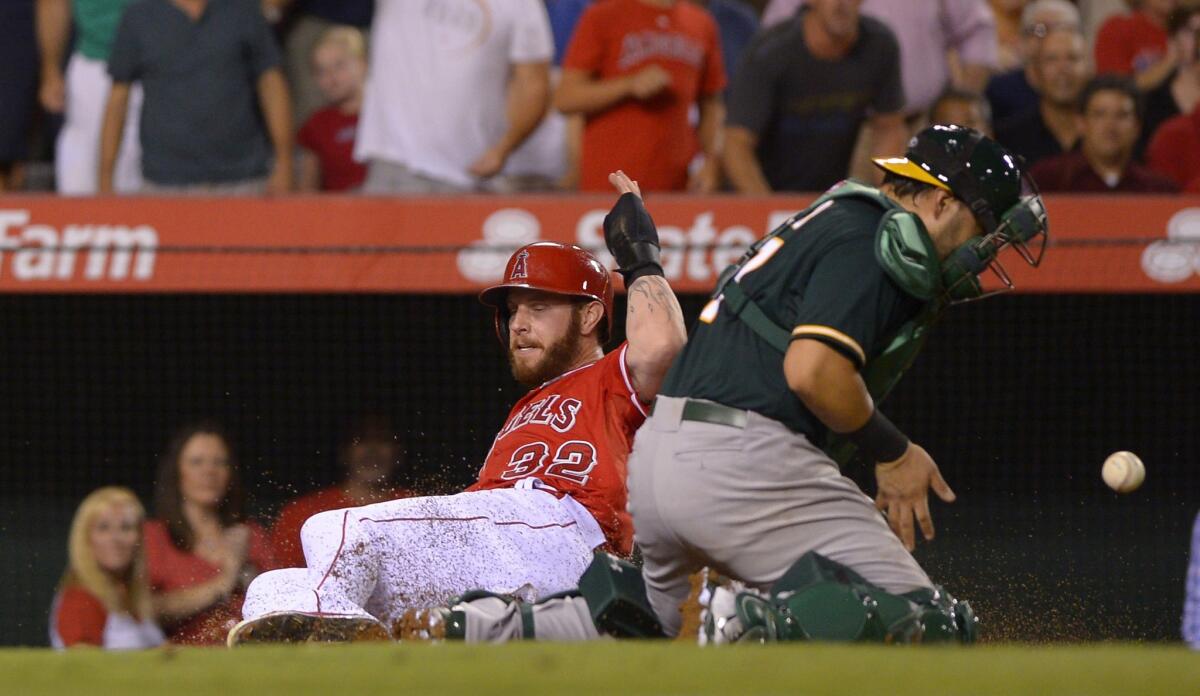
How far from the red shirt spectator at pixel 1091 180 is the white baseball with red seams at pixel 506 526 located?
2.69 metres

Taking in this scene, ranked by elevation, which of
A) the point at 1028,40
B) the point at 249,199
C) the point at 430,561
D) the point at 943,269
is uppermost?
the point at 1028,40

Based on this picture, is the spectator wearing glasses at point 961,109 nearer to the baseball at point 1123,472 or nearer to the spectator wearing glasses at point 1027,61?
the spectator wearing glasses at point 1027,61

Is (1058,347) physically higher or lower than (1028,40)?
lower

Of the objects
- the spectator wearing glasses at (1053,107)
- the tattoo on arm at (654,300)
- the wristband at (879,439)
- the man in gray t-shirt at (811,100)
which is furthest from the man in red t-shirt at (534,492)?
the spectator wearing glasses at (1053,107)

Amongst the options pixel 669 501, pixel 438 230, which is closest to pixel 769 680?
pixel 669 501

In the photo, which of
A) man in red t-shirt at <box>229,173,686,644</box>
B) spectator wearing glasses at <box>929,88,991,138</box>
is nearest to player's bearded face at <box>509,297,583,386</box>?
man in red t-shirt at <box>229,173,686,644</box>

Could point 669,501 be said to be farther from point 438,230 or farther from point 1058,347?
point 1058,347

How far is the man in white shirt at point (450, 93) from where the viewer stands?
668 centimetres

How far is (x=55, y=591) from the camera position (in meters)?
6.96

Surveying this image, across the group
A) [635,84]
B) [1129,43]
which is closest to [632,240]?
[635,84]

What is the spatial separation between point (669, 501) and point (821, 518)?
1.12ft

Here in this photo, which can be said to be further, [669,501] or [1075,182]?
[1075,182]

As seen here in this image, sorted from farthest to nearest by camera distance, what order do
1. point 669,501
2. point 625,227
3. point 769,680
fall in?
point 625,227, point 669,501, point 769,680

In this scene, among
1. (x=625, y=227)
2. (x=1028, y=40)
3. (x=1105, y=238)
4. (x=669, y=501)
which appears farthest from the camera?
(x=1028, y=40)
